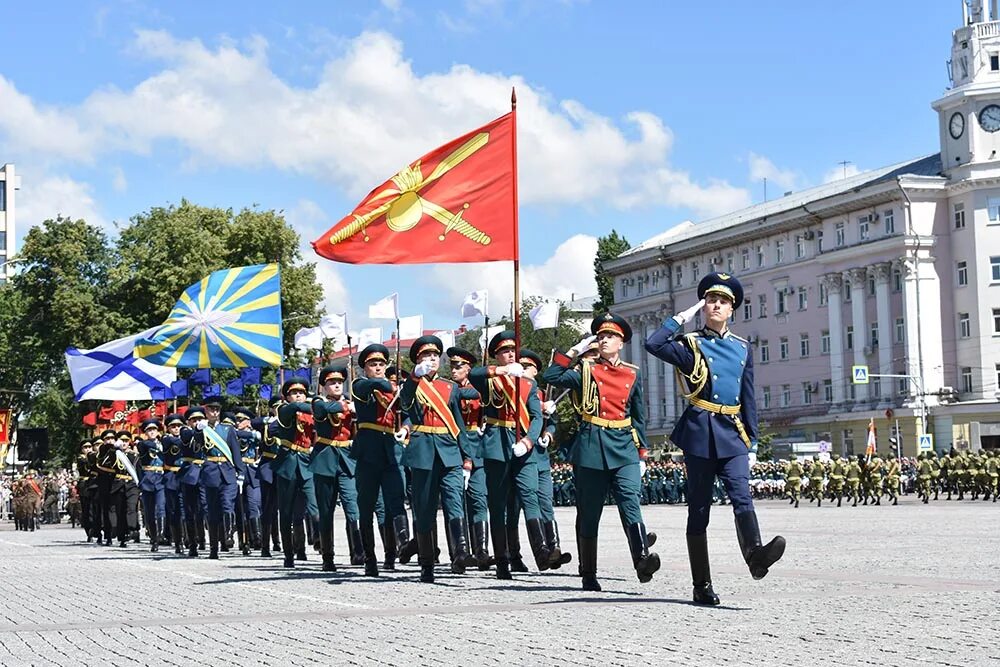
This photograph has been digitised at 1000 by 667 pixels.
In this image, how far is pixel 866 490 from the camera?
47.4 metres

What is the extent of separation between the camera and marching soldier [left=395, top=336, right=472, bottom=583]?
1445 cm

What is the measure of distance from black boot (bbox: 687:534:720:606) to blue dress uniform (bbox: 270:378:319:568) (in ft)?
24.1

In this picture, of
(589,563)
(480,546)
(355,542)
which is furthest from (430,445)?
(355,542)

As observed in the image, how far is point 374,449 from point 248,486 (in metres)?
7.72

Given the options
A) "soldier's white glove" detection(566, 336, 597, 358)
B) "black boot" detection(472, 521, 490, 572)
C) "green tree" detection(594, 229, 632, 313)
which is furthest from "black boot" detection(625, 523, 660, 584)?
"green tree" detection(594, 229, 632, 313)

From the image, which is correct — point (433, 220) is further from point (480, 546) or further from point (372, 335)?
point (372, 335)

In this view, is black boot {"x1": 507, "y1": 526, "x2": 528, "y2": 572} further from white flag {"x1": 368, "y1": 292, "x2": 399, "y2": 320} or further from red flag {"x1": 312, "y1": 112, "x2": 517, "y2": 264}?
white flag {"x1": 368, "y1": 292, "x2": 399, "y2": 320}

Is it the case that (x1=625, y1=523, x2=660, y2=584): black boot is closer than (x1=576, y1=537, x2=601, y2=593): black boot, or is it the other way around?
(x1=625, y1=523, x2=660, y2=584): black boot

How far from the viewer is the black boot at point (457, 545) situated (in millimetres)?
14758

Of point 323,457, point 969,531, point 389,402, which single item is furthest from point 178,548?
point 969,531

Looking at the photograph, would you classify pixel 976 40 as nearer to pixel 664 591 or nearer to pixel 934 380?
pixel 934 380

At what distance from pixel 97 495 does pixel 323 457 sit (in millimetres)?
14533

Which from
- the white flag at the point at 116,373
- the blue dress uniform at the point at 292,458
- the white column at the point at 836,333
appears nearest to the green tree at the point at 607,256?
the white column at the point at 836,333

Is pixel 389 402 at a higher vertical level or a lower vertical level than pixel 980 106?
lower
